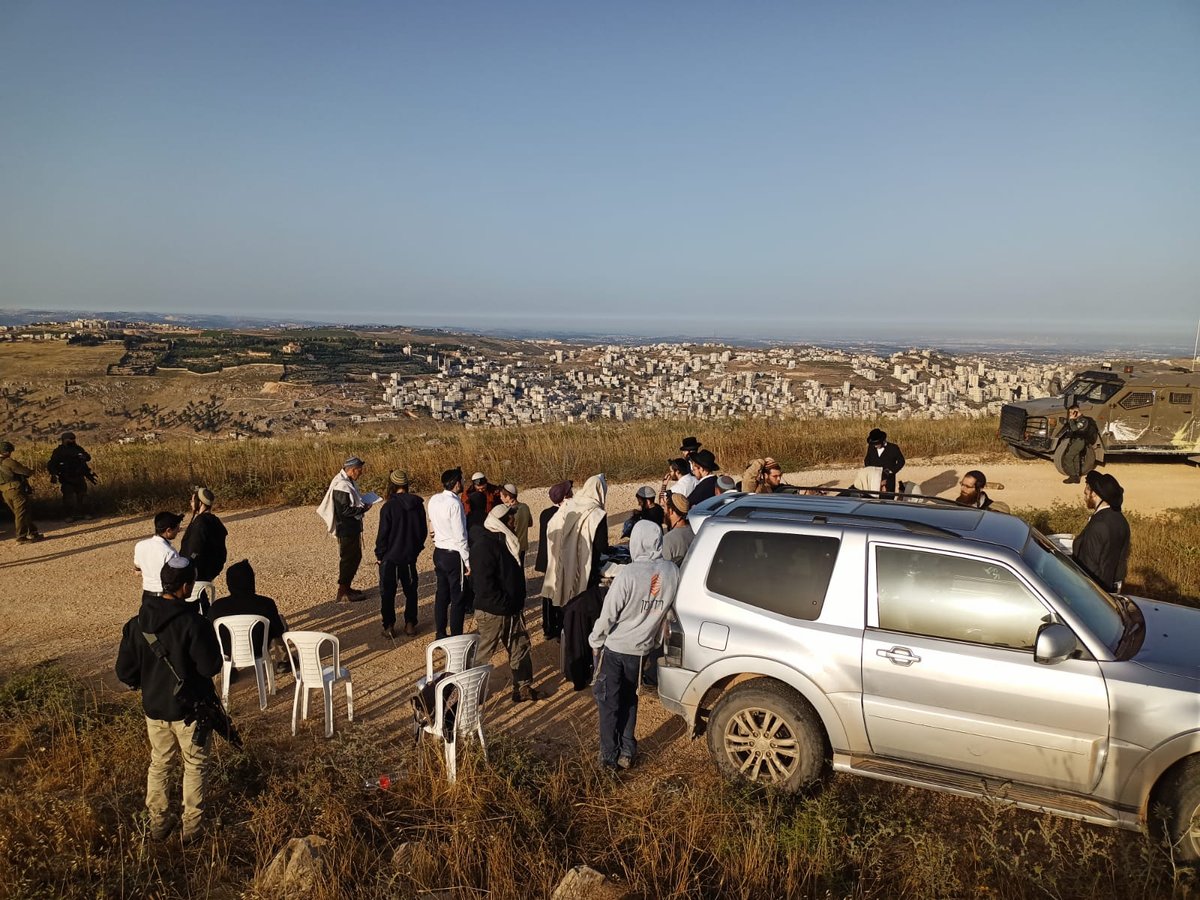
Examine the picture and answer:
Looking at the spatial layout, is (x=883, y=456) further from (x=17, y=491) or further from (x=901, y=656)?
(x=17, y=491)

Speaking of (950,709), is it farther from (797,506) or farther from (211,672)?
(211,672)

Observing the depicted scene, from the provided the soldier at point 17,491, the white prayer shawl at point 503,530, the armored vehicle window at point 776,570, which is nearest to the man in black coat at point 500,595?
the white prayer shawl at point 503,530

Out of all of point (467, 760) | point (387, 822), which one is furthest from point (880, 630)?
point (387, 822)

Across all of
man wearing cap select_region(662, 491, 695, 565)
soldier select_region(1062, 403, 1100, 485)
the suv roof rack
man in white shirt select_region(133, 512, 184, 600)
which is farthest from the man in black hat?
man in white shirt select_region(133, 512, 184, 600)

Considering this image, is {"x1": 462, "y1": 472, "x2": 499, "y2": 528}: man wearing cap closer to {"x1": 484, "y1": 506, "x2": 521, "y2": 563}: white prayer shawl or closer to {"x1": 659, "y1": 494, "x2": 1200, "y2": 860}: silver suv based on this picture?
{"x1": 484, "y1": 506, "x2": 521, "y2": 563}: white prayer shawl

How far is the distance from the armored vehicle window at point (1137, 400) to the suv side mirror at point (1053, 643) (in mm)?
16907

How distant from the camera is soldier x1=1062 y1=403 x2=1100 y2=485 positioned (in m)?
17.4

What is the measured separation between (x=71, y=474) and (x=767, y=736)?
14.1m

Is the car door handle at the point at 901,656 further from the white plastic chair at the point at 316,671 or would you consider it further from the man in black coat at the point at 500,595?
the white plastic chair at the point at 316,671

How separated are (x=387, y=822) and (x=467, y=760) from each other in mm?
663

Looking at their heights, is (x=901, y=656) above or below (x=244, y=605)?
above

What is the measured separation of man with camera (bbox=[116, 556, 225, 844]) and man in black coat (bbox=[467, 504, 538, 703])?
241cm

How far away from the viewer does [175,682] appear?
450 cm

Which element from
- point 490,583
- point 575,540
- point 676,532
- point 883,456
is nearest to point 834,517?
point 676,532
